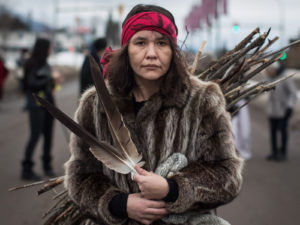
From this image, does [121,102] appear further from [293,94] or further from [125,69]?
[293,94]

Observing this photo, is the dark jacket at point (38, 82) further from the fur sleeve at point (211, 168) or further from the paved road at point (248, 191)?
the fur sleeve at point (211, 168)

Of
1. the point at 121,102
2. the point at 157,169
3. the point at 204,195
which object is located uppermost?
the point at 121,102

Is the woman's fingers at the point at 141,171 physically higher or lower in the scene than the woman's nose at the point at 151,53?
lower

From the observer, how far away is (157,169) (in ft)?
6.77

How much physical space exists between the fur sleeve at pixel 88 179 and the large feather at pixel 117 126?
180 millimetres

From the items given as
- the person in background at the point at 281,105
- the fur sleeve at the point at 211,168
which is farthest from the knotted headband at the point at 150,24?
the person in background at the point at 281,105

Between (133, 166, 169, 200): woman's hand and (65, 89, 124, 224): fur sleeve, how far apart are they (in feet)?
0.66

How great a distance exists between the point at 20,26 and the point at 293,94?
89.1 m

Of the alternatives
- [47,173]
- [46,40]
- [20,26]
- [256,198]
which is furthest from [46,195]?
[20,26]

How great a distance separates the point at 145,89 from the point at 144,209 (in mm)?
624

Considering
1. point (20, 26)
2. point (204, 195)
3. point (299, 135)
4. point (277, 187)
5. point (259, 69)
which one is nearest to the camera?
point (204, 195)

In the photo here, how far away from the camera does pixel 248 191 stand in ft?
20.3

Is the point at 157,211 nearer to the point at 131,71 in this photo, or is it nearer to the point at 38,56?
the point at 131,71

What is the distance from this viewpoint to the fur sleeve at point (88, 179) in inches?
82.3
